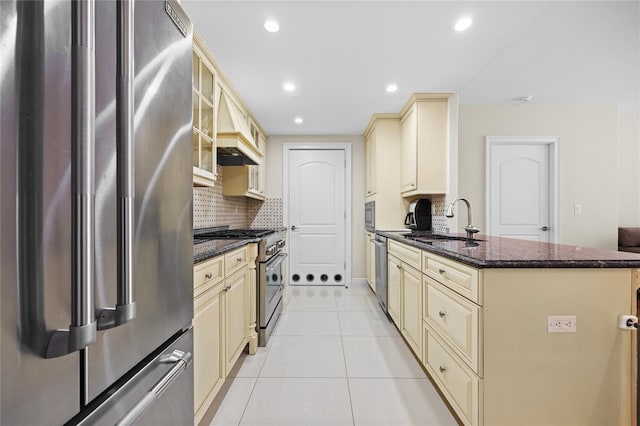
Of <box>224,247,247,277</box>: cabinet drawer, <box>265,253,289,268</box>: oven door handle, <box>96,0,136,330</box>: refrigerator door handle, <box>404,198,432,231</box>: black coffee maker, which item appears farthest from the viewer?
<box>404,198,432,231</box>: black coffee maker

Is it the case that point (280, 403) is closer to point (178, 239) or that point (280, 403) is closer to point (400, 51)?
point (178, 239)

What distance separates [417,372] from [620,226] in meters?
4.14

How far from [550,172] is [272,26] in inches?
157

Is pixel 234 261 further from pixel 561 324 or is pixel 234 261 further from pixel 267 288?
pixel 561 324

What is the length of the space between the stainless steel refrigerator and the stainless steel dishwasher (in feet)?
7.97

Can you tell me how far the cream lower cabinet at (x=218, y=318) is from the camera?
1269mm

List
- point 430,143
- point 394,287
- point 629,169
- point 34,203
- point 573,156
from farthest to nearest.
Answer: point 629,169
point 573,156
point 430,143
point 394,287
point 34,203

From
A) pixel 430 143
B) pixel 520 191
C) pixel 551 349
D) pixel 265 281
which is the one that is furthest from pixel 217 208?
pixel 520 191

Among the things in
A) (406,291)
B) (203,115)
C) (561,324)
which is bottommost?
(406,291)

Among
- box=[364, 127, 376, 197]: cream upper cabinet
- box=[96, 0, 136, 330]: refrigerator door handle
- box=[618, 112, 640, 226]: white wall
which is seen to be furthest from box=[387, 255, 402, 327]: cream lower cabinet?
box=[618, 112, 640, 226]: white wall

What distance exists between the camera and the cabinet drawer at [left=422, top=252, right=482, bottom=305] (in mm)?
1237

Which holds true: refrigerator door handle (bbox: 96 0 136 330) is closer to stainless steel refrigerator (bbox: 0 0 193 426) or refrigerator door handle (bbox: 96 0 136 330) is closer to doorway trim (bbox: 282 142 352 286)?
stainless steel refrigerator (bbox: 0 0 193 426)

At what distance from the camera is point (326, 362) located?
2043 millimetres

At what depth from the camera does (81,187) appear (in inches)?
16.0
